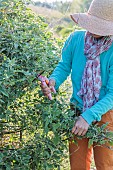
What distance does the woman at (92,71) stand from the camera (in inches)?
96.6

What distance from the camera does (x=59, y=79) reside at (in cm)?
268

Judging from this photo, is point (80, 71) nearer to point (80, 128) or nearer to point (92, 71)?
point (92, 71)

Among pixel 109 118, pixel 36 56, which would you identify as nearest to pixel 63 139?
pixel 109 118

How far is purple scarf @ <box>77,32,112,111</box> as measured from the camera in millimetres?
2529

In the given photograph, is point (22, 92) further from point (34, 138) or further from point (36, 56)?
point (34, 138)

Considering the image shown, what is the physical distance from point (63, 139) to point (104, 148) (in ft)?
0.92

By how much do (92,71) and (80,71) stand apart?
109 mm

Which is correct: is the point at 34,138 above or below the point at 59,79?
below

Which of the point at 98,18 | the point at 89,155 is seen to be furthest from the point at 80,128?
the point at 98,18

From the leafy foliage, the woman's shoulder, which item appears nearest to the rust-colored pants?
the leafy foliage

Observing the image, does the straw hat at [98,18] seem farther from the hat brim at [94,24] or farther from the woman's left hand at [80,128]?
the woman's left hand at [80,128]

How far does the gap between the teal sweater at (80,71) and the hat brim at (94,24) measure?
5.2 inches

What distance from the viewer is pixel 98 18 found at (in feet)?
8.31

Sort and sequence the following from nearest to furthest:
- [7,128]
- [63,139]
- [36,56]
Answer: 1. [36,56]
2. [63,139]
3. [7,128]
